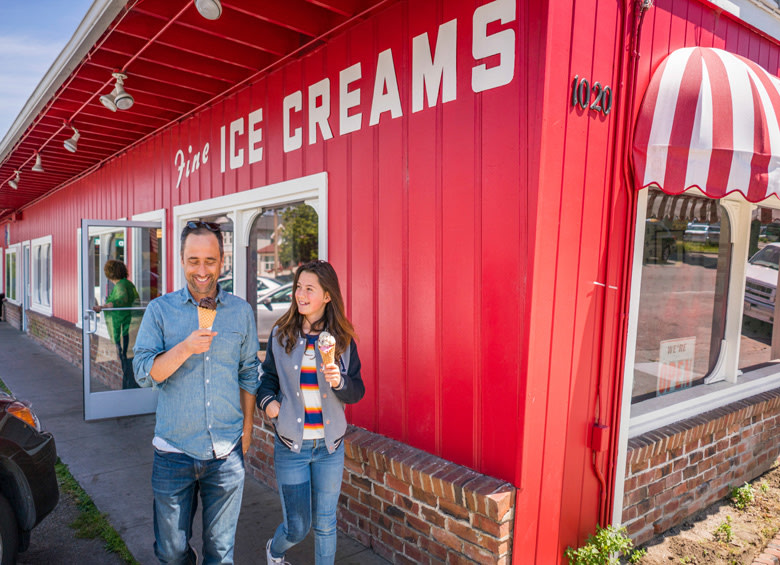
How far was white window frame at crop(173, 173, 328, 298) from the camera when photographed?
3.73 meters

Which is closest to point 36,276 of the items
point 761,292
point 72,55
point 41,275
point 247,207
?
point 41,275

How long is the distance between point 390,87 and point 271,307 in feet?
24.4

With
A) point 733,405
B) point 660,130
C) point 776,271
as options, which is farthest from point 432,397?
point 776,271

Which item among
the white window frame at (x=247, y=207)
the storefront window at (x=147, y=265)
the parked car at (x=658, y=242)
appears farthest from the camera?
the storefront window at (x=147, y=265)

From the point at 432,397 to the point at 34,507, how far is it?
94.0 inches

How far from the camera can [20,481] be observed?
2877 mm

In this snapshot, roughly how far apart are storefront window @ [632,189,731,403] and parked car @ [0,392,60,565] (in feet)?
12.5

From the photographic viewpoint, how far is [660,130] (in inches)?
108

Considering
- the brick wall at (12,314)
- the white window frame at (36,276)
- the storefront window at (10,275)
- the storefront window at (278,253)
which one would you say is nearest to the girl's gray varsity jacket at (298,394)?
the storefront window at (278,253)

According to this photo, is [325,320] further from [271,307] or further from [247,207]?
[271,307]

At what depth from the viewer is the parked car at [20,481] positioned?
2779 millimetres

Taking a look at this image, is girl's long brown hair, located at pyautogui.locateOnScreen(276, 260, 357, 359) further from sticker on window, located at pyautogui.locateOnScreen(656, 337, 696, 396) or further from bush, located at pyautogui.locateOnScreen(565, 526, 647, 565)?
sticker on window, located at pyautogui.locateOnScreen(656, 337, 696, 396)

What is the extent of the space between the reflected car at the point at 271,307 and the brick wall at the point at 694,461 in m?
7.17

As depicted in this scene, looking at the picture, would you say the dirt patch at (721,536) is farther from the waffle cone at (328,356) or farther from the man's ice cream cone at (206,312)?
the man's ice cream cone at (206,312)
